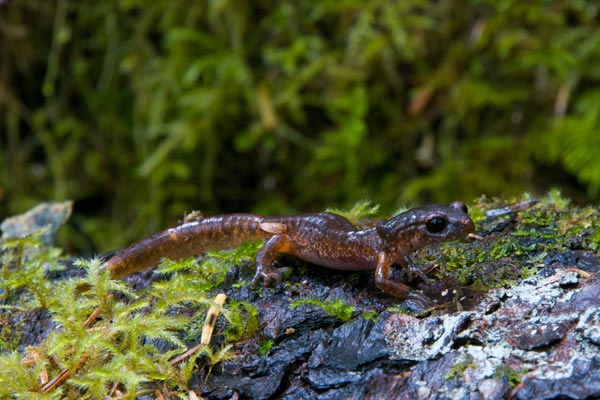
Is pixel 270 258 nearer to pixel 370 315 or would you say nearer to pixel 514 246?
pixel 370 315

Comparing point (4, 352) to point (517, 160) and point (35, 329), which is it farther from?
point (517, 160)

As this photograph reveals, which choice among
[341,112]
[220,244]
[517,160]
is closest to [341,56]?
[341,112]

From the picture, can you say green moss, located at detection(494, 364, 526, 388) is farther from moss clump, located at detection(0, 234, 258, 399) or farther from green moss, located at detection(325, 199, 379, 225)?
green moss, located at detection(325, 199, 379, 225)

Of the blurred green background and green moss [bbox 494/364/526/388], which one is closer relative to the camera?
green moss [bbox 494/364/526/388]

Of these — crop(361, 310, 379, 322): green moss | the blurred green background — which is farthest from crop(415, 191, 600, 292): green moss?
the blurred green background

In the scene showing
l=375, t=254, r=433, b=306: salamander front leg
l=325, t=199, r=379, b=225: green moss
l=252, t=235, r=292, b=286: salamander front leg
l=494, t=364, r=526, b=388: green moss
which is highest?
l=325, t=199, r=379, b=225: green moss

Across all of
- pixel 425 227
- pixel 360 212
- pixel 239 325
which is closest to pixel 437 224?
pixel 425 227

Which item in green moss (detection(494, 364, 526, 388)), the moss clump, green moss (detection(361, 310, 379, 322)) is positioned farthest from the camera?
green moss (detection(361, 310, 379, 322))
